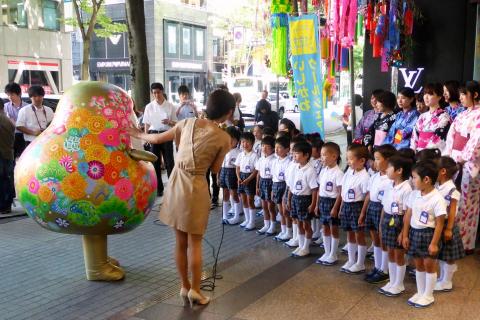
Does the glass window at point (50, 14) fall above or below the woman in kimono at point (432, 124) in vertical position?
above

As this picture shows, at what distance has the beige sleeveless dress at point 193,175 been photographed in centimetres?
415

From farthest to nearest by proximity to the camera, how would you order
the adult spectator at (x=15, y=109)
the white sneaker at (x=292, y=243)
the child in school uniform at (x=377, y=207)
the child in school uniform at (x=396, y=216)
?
the adult spectator at (x=15, y=109) → the white sneaker at (x=292, y=243) → the child in school uniform at (x=377, y=207) → the child in school uniform at (x=396, y=216)

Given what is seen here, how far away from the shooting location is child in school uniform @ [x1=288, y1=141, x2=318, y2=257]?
18.5 ft

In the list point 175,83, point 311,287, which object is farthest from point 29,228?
point 175,83

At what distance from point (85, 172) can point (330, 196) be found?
8.12 feet

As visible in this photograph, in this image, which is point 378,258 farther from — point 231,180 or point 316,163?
point 231,180

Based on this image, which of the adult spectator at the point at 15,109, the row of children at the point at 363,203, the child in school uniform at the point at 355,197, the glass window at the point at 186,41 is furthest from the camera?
the glass window at the point at 186,41

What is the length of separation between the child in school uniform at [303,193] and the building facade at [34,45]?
21.0 m

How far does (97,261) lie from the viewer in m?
5.00

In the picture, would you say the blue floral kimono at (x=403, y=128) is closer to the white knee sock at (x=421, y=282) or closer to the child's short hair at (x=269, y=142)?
the child's short hair at (x=269, y=142)

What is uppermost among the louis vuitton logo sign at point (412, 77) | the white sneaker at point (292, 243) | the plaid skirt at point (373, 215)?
the louis vuitton logo sign at point (412, 77)

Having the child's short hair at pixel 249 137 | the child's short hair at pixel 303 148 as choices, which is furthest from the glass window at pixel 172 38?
the child's short hair at pixel 303 148

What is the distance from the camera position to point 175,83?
35312mm

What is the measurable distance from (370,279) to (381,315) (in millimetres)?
754
